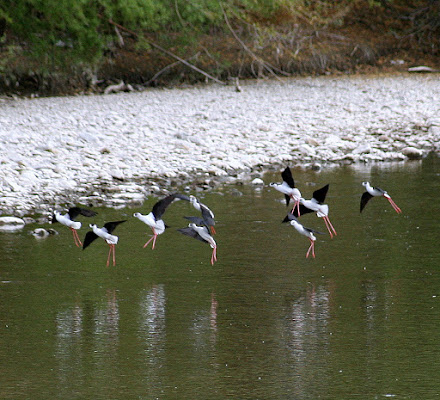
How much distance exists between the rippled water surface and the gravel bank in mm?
1436

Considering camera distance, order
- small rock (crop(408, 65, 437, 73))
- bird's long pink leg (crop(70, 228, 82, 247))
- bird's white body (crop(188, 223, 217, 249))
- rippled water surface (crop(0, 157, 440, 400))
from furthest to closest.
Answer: small rock (crop(408, 65, 437, 73)) < bird's long pink leg (crop(70, 228, 82, 247)) < bird's white body (crop(188, 223, 217, 249)) < rippled water surface (crop(0, 157, 440, 400))

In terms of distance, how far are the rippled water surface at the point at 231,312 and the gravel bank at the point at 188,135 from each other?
1.44 metres

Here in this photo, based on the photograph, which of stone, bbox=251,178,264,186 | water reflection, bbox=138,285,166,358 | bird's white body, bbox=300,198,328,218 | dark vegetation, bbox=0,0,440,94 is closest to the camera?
water reflection, bbox=138,285,166,358

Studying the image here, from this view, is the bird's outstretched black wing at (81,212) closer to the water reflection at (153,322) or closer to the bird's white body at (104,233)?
A: the bird's white body at (104,233)

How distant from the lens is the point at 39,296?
5.24 meters

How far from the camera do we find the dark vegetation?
17.9 metres

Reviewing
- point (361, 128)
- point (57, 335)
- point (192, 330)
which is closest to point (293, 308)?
point (192, 330)

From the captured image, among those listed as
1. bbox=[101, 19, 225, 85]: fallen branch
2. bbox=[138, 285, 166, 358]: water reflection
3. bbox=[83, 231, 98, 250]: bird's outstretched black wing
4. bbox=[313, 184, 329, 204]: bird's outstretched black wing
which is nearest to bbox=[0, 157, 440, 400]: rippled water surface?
bbox=[138, 285, 166, 358]: water reflection

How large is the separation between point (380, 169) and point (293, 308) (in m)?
5.70

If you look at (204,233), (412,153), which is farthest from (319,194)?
(412,153)

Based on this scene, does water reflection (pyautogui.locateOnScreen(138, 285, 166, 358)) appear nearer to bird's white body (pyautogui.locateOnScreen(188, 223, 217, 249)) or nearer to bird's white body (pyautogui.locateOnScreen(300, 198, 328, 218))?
bird's white body (pyautogui.locateOnScreen(188, 223, 217, 249))

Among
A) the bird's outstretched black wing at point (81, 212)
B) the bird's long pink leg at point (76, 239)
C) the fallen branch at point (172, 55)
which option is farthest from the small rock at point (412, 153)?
the fallen branch at point (172, 55)

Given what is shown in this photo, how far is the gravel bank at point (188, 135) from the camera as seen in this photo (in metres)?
8.95

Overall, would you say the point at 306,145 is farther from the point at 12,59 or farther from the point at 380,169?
the point at 12,59
